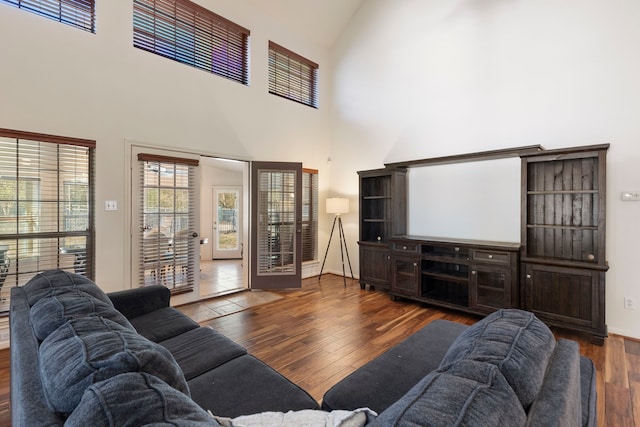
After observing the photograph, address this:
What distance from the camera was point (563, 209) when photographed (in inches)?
139

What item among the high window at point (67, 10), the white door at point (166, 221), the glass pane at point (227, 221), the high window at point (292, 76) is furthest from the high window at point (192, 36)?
the glass pane at point (227, 221)

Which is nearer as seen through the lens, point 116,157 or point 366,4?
point 116,157

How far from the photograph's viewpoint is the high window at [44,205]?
2.96 meters

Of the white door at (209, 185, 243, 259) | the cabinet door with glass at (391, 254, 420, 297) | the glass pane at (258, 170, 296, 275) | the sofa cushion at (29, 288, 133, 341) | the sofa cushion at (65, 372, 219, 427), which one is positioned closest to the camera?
the sofa cushion at (65, 372, 219, 427)

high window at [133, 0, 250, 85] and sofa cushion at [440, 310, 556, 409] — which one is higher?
high window at [133, 0, 250, 85]

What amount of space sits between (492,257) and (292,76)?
4528mm

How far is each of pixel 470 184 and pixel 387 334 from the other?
2.42 m

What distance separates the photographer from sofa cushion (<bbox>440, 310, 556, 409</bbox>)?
0.88 m

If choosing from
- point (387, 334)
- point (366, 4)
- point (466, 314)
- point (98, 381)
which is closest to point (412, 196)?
point (466, 314)

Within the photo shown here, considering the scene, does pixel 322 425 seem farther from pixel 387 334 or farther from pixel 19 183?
pixel 19 183

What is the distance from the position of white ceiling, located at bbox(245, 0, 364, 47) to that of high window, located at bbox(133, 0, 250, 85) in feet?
2.16

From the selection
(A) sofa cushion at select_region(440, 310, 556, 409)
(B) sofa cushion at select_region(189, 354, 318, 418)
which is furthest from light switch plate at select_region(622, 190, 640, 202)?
(B) sofa cushion at select_region(189, 354, 318, 418)

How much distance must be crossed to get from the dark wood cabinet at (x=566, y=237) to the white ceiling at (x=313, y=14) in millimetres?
4219

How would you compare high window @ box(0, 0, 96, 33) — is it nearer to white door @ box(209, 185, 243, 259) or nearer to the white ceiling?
the white ceiling
